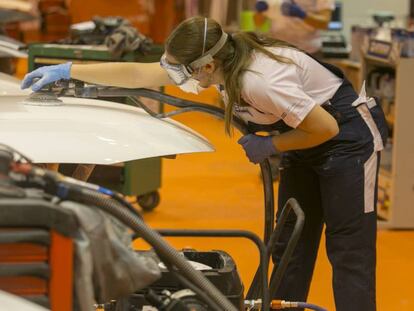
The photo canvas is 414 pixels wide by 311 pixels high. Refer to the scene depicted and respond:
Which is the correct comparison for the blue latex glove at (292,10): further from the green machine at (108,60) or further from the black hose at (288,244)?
the black hose at (288,244)

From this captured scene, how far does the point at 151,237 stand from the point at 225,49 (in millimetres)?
1164

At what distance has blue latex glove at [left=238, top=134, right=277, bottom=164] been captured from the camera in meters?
3.28

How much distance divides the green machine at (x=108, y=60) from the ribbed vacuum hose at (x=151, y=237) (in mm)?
Answer: 3666

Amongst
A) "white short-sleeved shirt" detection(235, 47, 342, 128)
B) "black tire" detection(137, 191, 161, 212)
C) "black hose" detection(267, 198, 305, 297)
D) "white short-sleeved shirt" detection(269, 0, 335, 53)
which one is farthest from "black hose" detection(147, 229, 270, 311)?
"white short-sleeved shirt" detection(269, 0, 335, 53)

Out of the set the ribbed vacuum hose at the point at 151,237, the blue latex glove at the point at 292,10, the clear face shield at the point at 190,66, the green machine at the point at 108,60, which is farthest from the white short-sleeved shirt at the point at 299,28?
the ribbed vacuum hose at the point at 151,237

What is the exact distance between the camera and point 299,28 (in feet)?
24.0

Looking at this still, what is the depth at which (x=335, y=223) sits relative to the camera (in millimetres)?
3459

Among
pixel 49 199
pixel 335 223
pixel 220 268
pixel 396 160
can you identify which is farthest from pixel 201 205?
pixel 49 199

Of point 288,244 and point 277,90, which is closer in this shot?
point 288,244

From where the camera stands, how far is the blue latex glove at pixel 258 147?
3281 mm

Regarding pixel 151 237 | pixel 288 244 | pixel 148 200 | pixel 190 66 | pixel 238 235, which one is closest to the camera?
pixel 151 237

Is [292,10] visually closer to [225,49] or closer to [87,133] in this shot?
[225,49]

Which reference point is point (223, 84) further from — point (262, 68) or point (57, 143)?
point (57, 143)

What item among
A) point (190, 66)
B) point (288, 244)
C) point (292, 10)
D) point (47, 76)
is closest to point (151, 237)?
point (288, 244)
